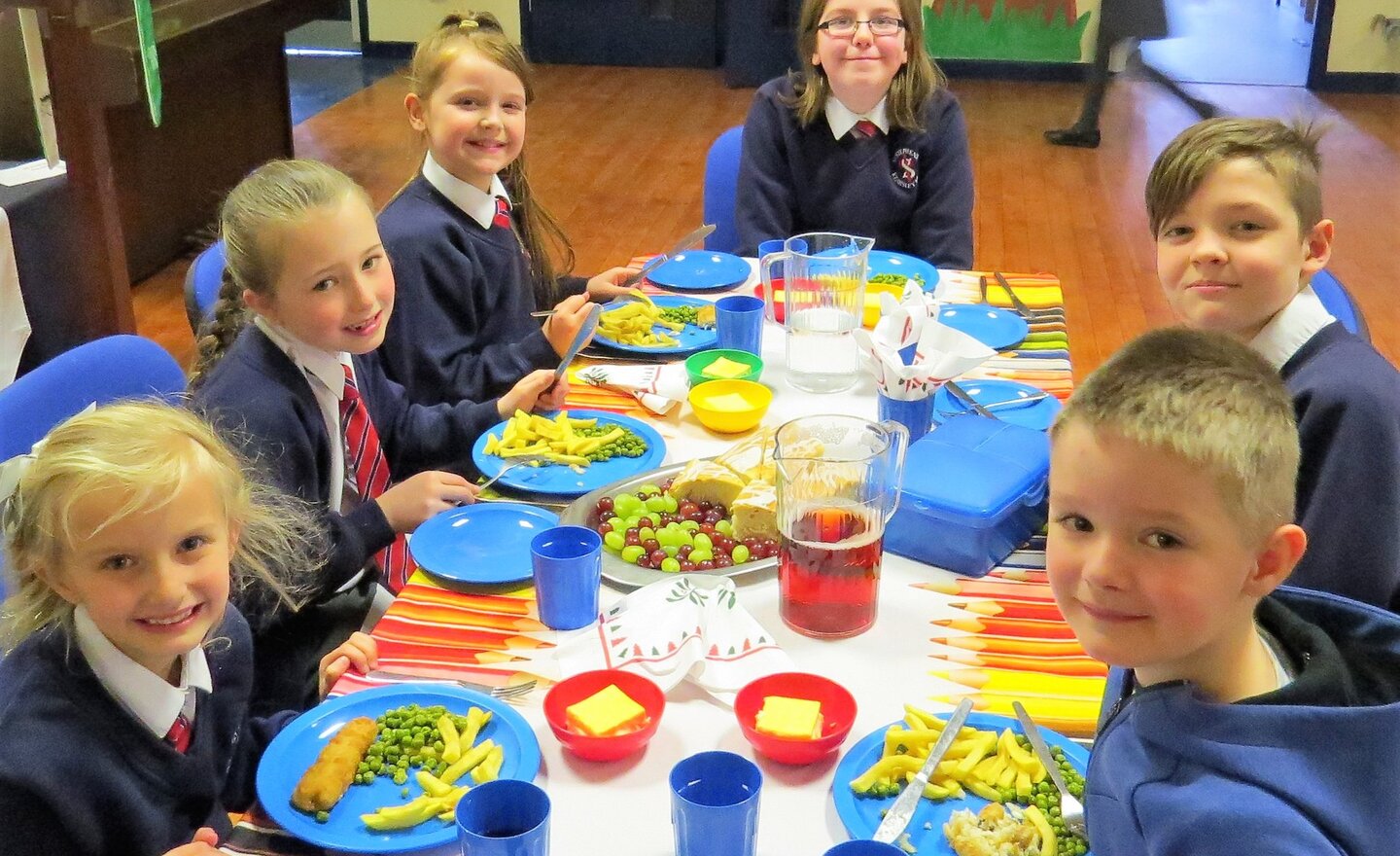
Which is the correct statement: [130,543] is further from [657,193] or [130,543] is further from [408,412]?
[657,193]

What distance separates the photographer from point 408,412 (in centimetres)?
205

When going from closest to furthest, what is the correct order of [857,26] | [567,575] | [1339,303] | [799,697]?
[799,697] → [567,575] → [1339,303] → [857,26]

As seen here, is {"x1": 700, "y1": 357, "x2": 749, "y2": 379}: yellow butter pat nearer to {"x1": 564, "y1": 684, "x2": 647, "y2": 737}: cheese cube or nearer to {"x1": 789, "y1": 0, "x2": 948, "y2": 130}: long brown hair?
{"x1": 564, "y1": 684, "x2": 647, "y2": 737}: cheese cube

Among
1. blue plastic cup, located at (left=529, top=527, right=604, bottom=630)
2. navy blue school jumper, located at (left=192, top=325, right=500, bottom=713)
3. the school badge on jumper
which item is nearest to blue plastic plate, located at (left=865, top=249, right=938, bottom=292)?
the school badge on jumper

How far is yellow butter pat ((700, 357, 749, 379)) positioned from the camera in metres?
1.94

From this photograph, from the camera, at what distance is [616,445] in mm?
1753

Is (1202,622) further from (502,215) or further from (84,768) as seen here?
(502,215)

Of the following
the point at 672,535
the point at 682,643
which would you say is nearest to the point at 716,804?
the point at 682,643

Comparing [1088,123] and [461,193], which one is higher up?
[461,193]

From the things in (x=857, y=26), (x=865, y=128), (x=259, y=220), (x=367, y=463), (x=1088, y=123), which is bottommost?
(x=1088, y=123)

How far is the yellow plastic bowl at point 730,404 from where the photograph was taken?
180cm

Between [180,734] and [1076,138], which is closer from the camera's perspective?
[180,734]

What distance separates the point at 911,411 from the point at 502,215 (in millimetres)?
1018

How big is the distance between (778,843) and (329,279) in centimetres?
105
